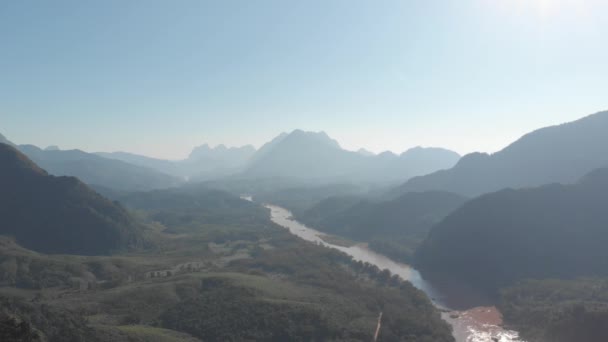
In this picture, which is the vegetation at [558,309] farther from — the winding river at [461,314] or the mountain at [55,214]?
the mountain at [55,214]

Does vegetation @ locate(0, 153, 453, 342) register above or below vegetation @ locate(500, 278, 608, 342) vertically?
below

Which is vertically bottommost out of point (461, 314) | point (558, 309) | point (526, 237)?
point (461, 314)

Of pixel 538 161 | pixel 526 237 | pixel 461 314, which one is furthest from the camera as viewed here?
pixel 538 161

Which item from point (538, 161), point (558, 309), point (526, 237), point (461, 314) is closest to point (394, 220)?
point (526, 237)

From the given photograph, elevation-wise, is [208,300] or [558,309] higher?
[558,309]

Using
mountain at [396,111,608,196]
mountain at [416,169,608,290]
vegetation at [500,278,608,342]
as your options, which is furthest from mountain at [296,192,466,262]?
vegetation at [500,278,608,342]

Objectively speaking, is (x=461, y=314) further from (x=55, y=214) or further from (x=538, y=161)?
(x=538, y=161)

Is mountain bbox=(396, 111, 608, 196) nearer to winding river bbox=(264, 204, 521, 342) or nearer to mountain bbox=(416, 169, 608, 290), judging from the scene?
mountain bbox=(416, 169, 608, 290)

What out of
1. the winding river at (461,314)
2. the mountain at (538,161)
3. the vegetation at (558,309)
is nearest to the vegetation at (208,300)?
the winding river at (461,314)
